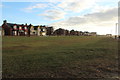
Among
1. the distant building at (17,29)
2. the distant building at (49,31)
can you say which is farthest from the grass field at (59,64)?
the distant building at (49,31)

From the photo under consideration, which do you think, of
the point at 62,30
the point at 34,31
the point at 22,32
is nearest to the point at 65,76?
the point at 22,32

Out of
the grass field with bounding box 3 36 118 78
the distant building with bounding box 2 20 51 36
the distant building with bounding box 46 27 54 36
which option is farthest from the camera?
the distant building with bounding box 46 27 54 36

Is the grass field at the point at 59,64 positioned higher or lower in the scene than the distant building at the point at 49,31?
lower

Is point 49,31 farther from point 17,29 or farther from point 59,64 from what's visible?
point 59,64

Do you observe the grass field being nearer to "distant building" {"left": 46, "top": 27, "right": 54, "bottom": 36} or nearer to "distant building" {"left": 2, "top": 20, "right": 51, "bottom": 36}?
"distant building" {"left": 2, "top": 20, "right": 51, "bottom": 36}

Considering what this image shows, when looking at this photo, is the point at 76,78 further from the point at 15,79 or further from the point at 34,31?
the point at 34,31

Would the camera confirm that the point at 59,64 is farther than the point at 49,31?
No

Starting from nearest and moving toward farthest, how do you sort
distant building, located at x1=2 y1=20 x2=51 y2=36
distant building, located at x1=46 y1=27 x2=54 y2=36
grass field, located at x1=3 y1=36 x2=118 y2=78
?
grass field, located at x1=3 y1=36 x2=118 y2=78
distant building, located at x1=2 y1=20 x2=51 y2=36
distant building, located at x1=46 y1=27 x2=54 y2=36

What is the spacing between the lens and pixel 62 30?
497ft

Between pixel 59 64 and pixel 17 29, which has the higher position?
pixel 17 29

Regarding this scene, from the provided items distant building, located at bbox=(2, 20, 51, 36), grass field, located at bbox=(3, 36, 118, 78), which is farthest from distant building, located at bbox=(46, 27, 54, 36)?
grass field, located at bbox=(3, 36, 118, 78)

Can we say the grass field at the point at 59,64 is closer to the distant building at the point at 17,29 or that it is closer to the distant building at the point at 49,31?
the distant building at the point at 17,29

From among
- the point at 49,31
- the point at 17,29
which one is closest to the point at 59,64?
the point at 17,29

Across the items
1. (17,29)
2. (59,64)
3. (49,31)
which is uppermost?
(49,31)
